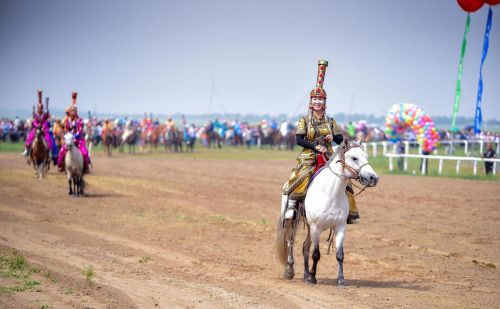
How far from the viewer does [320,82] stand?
1115 cm

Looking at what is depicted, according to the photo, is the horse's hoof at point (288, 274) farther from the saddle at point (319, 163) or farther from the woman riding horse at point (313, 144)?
the saddle at point (319, 163)

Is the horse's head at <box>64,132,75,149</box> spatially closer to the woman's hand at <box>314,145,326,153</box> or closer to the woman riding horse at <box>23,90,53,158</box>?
the woman riding horse at <box>23,90,53,158</box>

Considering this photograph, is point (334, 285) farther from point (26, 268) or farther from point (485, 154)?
point (485, 154)

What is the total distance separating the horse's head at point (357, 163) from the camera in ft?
32.0

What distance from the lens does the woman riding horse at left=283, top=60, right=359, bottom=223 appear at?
10797 millimetres

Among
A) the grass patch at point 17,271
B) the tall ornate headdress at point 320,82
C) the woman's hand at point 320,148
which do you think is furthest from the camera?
the tall ornate headdress at point 320,82

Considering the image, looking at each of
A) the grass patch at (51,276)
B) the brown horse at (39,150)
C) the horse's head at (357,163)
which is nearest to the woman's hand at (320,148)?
the horse's head at (357,163)

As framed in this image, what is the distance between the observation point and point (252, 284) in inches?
413

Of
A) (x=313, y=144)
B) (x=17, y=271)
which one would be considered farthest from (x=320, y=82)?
(x=17, y=271)

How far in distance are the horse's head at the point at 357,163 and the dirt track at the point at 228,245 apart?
5.31ft

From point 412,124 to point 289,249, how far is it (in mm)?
22175

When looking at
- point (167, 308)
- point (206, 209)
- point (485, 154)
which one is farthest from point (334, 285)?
point (485, 154)

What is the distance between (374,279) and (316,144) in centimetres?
246

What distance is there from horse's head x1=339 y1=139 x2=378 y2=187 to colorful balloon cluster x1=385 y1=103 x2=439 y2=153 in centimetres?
2195
